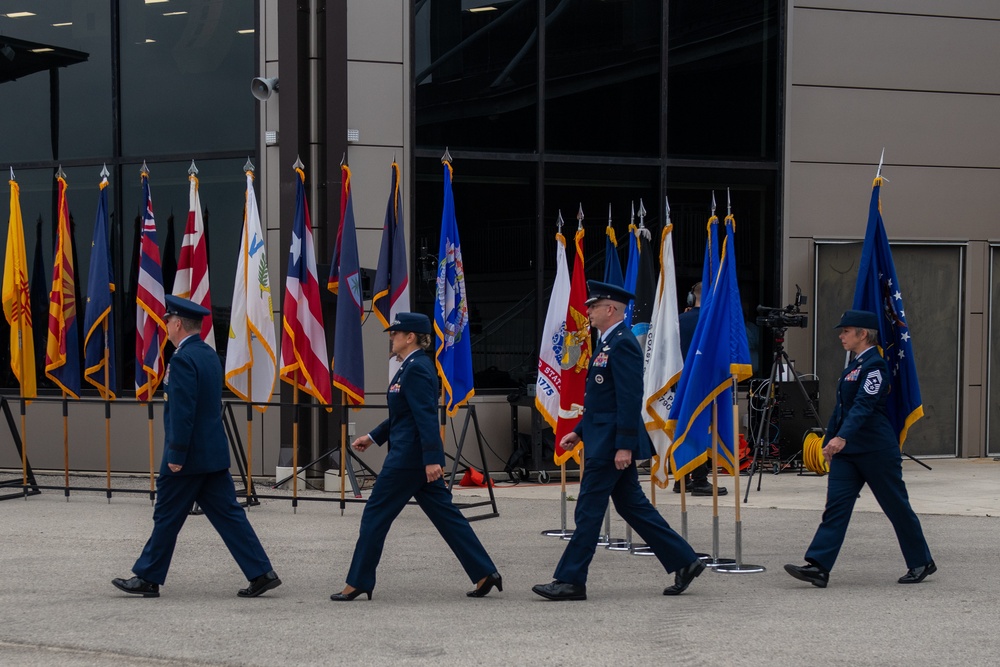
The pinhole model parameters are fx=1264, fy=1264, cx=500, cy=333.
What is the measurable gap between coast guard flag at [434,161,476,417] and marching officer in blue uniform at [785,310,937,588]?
13.5 ft

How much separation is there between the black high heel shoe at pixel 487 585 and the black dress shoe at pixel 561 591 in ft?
0.80

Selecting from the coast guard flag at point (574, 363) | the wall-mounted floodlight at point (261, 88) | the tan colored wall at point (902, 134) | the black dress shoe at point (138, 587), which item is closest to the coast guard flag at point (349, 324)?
the coast guard flag at point (574, 363)

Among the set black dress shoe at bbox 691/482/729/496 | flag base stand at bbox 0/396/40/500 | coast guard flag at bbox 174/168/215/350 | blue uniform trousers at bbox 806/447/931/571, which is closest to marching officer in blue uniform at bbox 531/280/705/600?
blue uniform trousers at bbox 806/447/931/571

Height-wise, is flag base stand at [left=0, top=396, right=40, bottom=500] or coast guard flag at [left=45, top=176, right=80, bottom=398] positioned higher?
coast guard flag at [left=45, top=176, right=80, bottom=398]

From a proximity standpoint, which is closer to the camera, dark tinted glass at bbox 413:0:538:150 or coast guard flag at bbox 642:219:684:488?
coast guard flag at bbox 642:219:684:488

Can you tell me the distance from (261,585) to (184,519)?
63 centimetres

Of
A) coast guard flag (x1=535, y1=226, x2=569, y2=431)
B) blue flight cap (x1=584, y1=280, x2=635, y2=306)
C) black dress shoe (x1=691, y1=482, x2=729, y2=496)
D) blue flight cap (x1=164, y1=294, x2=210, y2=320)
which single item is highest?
blue flight cap (x1=584, y1=280, x2=635, y2=306)

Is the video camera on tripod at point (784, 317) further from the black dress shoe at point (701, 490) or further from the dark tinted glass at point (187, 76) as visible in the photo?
the dark tinted glass at point (187, 76)

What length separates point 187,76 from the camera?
1463 cm

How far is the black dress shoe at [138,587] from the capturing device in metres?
7.87

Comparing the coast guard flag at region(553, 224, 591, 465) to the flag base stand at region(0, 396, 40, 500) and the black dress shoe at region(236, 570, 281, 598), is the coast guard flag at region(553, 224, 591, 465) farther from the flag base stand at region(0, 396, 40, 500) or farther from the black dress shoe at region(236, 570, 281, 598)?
the flag base stand at region(0, 396, 40, 500)

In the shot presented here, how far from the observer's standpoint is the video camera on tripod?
46.5 ft

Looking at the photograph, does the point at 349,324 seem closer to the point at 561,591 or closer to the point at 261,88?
the point at 261,88

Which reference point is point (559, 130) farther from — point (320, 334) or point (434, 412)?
point (434, 412)
